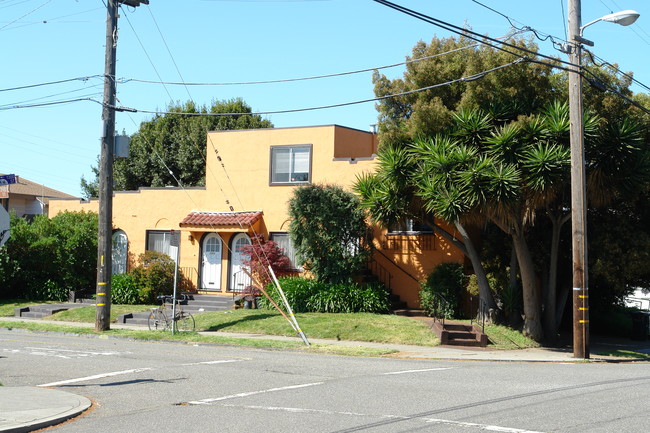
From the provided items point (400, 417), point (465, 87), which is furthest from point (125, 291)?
point (400, 417)

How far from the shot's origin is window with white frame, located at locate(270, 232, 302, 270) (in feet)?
92.9

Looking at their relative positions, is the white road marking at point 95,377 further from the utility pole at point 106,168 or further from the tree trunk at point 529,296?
the tree trunk at point 529,296

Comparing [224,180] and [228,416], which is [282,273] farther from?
[228,416]

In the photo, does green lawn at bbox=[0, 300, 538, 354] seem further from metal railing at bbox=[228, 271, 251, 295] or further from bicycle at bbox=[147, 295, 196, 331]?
metal railing at bbox=[228, 271, 251, 295]

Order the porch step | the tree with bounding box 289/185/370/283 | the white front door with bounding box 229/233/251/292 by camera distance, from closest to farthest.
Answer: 1. the tree with bounding box 289/185/370/283
2. the porch step
3. the white front door with bounding box 229/233/251/292

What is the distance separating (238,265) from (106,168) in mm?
8228

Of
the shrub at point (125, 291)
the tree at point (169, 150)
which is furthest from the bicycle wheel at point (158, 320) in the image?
the tree at point (169, 150)

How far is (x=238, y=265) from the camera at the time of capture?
29.4 metres

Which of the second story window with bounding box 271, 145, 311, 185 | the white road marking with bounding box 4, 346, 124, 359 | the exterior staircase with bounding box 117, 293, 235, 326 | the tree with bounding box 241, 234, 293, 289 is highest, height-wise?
the second story window with bounding box 271, 145, 311, 185

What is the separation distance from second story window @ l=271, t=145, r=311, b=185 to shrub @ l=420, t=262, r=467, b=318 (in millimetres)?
6366

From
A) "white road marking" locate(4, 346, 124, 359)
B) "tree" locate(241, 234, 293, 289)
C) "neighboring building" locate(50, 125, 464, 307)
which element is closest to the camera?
"white road marking" locate(4, 346, 124, 359)

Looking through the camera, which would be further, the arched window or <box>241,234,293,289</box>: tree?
the arched window

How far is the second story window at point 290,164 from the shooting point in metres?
28.4

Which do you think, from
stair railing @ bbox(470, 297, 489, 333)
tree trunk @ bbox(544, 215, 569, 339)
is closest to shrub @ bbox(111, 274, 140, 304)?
stair railing @ bbox(470, 297, 489, 333)
